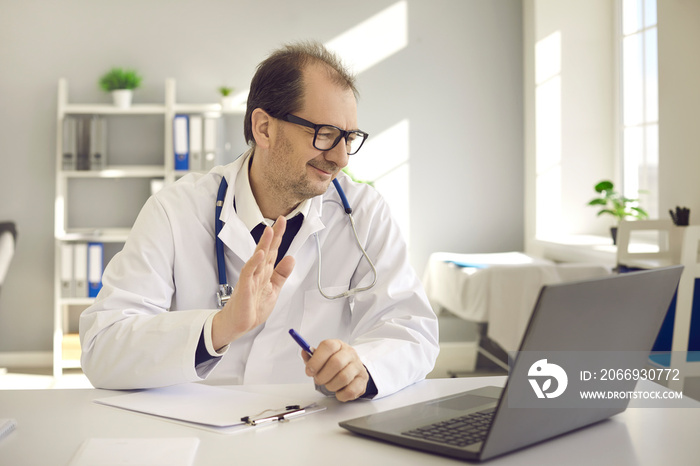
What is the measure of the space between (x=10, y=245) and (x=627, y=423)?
11.5 feet

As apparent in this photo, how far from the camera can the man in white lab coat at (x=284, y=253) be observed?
4.27 feet

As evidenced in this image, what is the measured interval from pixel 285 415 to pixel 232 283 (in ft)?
2.06

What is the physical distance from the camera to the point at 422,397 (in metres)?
1.14

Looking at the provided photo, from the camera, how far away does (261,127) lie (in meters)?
1.67

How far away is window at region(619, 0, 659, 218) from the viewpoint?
395cm

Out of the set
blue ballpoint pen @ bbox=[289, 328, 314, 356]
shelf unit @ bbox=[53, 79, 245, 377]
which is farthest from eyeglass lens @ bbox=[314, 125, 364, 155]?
shelf unit @ bbox=[53, 79, 245, 377]

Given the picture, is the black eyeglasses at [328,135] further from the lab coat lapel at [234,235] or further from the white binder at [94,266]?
the white binder at [94,266]

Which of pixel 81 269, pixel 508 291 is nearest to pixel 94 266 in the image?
pixel 81 269

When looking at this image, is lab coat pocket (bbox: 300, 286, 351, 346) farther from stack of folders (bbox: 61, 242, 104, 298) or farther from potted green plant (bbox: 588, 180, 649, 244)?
stack of folders (bbox: 61, 242, 104, 298)

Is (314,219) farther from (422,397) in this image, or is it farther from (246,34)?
(246,34)

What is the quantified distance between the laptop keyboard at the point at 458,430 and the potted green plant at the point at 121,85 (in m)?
3.84

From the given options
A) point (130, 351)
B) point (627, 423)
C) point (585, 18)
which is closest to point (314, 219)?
point (130, 351)

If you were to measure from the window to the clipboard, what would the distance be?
10.7 feet

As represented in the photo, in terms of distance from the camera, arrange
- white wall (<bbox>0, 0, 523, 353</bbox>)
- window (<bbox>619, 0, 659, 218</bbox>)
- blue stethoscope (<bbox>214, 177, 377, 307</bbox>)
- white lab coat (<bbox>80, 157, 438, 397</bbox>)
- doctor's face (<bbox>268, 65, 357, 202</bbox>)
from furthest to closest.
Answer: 1. white wall (<bbox>0, 0, 523, 353</bbox>)
2. window (<bbox>619, 0, 659, 218</bbox>)
3. doctor's face (<bbox>268, 65, 357, 202</bbox>)
4. blue stethoscope (<bbox>214, 177, 377, 307</bbox>)
5. white lab coat (<bbox>80, 157, 438, 397</bbox>)
